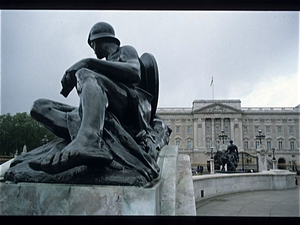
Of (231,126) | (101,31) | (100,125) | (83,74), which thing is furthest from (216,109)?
(100,125)

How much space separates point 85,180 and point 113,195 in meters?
0.26

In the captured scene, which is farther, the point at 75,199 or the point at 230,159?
the point at 230,159

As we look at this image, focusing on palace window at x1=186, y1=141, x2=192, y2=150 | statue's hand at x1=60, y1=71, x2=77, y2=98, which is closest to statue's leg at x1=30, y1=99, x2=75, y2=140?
statue's hand at x1=60, y1=71, x2=77, y2=98

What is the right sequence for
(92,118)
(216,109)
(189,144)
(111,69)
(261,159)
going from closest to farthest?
(92,118) < (111,69) < (261,159) < (189,144) < (216,109)

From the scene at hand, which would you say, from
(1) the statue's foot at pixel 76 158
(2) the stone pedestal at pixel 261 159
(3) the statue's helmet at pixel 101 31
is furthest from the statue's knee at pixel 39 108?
(2) the stone pedestal at pixel 261 159

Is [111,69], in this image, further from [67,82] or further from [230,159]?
[230,159]

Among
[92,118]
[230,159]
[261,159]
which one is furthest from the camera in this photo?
[261,159]

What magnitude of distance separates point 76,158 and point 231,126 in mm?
68360

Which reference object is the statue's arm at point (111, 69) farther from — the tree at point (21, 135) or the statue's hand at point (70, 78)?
the tree at point (21, 135)

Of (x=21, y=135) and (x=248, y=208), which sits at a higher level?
(x=21, y=135)

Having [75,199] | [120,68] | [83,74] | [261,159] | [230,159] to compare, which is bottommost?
[261,159]

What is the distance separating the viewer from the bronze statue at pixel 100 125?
74.3 inches

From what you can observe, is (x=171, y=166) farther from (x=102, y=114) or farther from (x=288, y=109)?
(x=288, y=109)

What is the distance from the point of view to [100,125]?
2.07 metres
